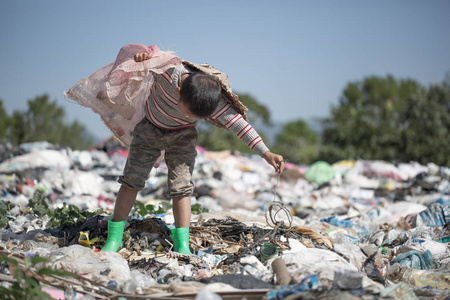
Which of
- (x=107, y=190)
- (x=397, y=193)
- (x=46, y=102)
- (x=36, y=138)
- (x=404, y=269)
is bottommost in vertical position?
(x=404, y=269)

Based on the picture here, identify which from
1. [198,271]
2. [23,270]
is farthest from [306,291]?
[23,270]

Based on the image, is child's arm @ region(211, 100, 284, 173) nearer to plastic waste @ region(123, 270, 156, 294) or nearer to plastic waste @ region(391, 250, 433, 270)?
plastic waste @ region(123, 270, 156, 294)

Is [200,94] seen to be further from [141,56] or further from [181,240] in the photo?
[181,240]

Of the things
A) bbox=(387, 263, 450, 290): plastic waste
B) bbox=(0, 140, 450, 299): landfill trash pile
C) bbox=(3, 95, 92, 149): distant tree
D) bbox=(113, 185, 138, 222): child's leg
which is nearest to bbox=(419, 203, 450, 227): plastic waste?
bbox=(0, 140, 450, 299): landfill trash pile

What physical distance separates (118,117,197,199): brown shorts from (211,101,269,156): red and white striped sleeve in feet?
1.08

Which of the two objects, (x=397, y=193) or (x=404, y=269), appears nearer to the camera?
(x=404, y=269)

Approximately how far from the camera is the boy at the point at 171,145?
2.76m

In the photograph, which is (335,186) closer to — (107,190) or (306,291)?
(107,190)

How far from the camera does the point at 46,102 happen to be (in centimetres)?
2750

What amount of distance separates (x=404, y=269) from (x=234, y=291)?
1.47 m

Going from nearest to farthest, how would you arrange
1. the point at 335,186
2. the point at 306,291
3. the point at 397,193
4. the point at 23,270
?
the point at 306,291
the point at 23,270
the point at 397,193
the point at 335,186

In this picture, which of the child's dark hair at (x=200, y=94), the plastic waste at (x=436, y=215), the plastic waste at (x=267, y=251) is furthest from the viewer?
the plastic waste at (x=436, y=215)

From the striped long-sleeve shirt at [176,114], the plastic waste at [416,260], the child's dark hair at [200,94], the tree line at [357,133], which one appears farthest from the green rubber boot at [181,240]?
the tree line at [357,133]

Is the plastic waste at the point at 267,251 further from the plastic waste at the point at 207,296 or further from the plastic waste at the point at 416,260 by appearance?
the plastic waste at the point at 416,260
